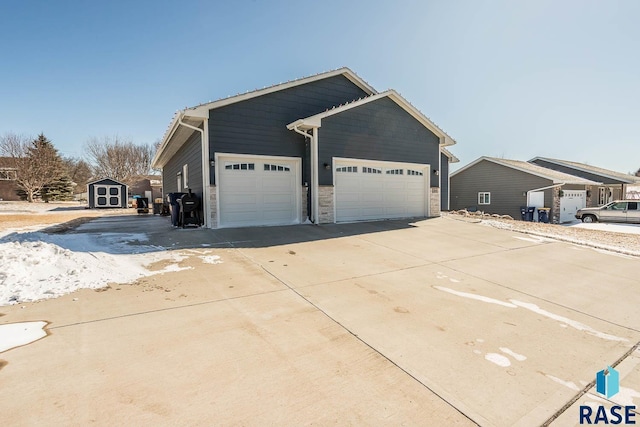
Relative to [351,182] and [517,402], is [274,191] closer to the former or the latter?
[351,182]

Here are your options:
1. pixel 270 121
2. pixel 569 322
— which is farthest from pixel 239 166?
pixel 569 322

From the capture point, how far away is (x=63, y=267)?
14.5 ft

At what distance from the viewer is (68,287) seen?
3.88m

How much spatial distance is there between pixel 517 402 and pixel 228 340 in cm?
235

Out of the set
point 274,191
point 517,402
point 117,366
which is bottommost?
point 517,402

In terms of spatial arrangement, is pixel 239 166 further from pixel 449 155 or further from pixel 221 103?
pixel 449 155

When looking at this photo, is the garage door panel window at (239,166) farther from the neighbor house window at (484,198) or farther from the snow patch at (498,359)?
the neighbor house window at (484,198)

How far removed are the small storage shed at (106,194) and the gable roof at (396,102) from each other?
24.8 meters

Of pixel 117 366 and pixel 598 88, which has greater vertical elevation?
pixel 598 88

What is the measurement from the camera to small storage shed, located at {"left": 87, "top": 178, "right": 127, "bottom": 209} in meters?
25.9

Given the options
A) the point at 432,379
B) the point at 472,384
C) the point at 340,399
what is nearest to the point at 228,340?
the point at 340,399

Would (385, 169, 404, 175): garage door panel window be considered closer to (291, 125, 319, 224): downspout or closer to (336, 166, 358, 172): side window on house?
(336, 166, 358, 172): side window on house

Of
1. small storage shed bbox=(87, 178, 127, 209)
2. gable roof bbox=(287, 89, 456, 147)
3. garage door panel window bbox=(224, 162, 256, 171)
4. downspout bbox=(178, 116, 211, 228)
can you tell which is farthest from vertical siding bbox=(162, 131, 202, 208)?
small storage shed bbox=(87, 178, 127, 209)

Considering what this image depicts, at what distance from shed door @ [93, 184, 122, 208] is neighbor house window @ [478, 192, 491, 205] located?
3166 centimetres
